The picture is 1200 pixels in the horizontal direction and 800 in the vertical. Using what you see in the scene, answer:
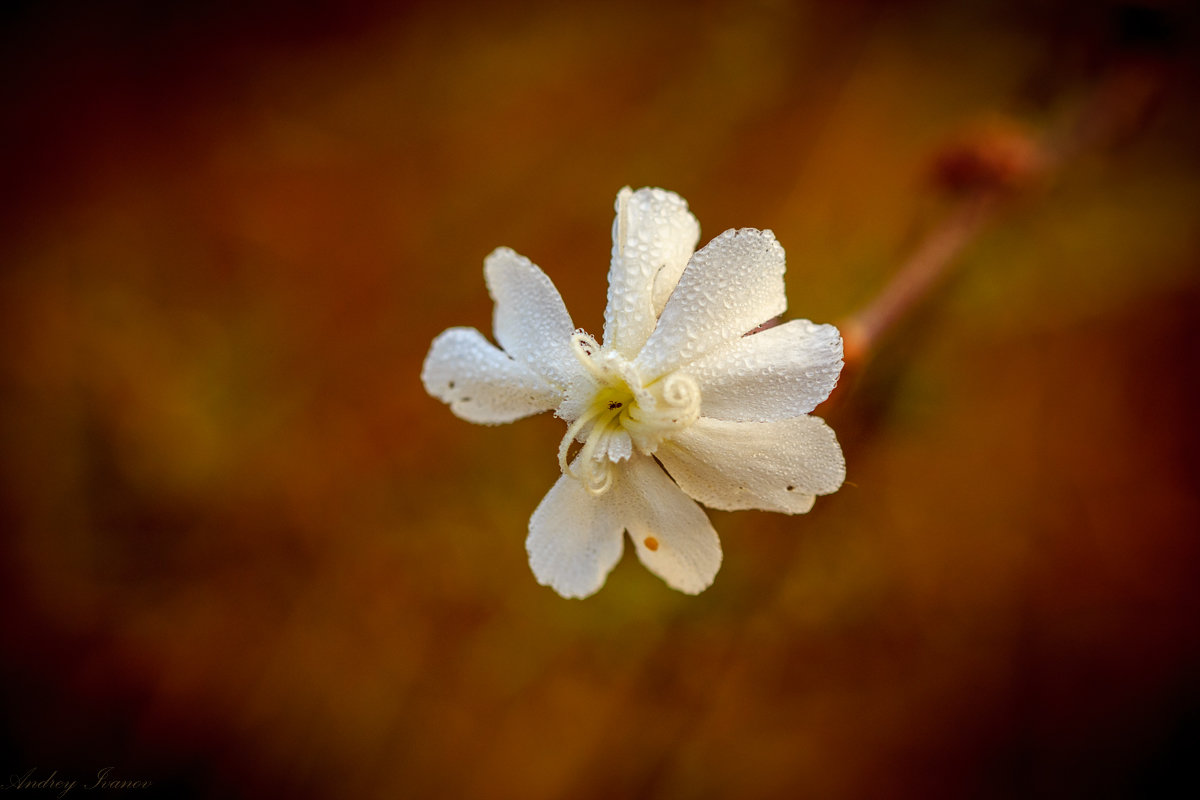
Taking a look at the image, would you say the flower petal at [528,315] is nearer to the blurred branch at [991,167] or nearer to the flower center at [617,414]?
the flower center at [617,414]

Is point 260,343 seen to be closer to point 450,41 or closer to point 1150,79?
point 450,41

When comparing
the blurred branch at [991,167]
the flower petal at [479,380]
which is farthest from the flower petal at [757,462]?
the blurred branch at [991,167]

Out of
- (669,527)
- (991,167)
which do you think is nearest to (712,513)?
(669,527)

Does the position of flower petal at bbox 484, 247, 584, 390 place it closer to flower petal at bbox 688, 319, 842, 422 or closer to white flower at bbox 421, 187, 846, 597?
white flower at bbox 421, 187, 846, 597

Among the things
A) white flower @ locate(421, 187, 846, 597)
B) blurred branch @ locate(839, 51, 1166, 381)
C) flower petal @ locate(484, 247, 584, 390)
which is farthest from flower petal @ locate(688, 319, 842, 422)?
blurred branch @ locate(839, 51, 1166, 381)

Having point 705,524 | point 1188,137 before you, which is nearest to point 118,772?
point 705,524

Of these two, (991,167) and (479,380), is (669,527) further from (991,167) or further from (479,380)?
(991,167)
